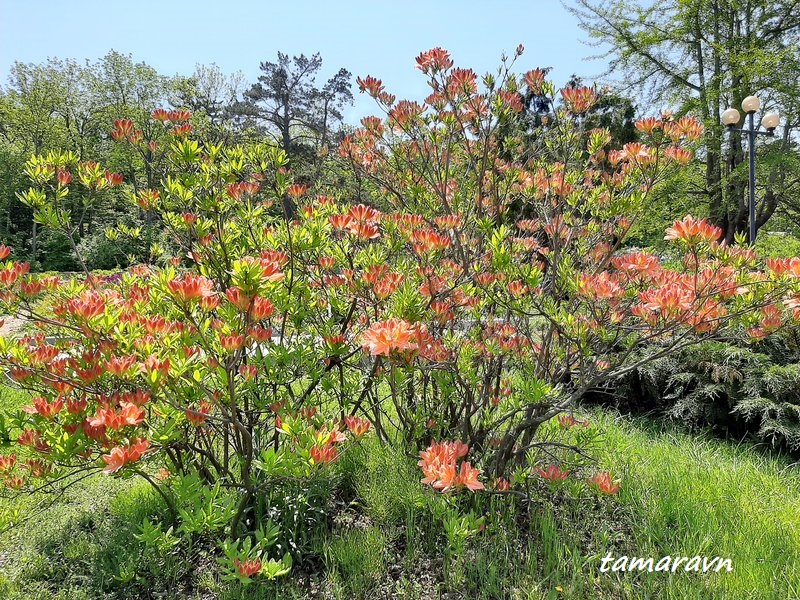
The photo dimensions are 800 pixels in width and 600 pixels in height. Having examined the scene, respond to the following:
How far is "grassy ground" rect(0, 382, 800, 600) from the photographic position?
1.82 metres

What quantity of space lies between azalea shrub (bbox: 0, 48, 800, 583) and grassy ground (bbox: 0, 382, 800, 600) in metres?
0.20

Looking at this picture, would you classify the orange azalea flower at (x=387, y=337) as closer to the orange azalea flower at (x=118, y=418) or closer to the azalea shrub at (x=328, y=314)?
the azalea shrub at (x=328, y=314)

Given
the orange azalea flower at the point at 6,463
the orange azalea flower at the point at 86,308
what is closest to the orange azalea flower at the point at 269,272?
the orange azalea flower at the point at 86,308

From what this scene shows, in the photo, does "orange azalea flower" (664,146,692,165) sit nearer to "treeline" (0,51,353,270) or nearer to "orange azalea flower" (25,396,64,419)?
"orange azalea flower" (25,396,64,419)

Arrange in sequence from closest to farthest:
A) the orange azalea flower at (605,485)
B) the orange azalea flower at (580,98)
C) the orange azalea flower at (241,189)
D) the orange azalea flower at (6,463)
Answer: the orange azalea flower at (6,463)
the orange azalea flower at (605,485)
the orange azalea flower at (241,189)
the orange azalea flower at (580,98)

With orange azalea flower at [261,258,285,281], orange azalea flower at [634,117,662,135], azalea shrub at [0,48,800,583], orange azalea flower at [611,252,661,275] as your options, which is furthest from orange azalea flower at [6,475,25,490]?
orange azalea flower at [634,117,662,135]

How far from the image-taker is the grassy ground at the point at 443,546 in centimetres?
182

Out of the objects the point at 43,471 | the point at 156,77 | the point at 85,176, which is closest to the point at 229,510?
the point at 43,471

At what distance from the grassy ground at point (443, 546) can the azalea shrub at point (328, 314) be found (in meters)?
0.20

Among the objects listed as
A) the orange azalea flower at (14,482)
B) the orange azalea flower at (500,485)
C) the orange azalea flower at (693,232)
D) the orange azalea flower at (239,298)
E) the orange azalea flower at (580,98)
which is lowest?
the orange azalea flower at (500,485)

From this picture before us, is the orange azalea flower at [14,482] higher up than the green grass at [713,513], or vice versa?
the orange azalea flower at [14,482]

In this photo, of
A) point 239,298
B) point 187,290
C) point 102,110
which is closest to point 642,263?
point 239,298

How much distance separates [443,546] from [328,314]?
1170 millimetres

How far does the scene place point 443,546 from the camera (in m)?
2.06
